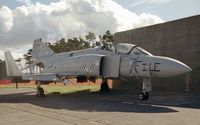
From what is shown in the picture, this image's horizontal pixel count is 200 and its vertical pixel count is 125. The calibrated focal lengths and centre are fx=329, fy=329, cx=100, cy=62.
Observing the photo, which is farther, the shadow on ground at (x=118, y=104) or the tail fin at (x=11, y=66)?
the tail fin at (x=11, y=66)

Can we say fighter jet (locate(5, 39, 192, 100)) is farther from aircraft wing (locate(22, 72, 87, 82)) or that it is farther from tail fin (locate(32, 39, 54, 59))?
tail fin (locate(32, 39, 54, 59))

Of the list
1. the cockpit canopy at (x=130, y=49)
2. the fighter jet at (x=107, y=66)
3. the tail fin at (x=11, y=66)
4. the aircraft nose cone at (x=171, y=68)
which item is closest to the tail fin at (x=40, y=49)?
the fighter jet at (x=107, y=66)

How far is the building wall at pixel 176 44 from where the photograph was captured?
18.9m

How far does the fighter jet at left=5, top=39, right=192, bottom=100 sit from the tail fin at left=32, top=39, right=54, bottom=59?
0.74ft

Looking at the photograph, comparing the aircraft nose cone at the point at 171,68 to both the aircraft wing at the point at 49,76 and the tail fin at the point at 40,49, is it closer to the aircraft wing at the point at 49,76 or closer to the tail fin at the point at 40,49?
the aircraft wing at the point at 49,76

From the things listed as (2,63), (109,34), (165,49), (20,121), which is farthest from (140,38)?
(109,34)

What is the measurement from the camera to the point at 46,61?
818 inches

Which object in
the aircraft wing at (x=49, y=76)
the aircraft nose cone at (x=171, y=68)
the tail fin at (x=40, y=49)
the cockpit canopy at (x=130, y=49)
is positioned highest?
the tail fin at (x=40, y=49)

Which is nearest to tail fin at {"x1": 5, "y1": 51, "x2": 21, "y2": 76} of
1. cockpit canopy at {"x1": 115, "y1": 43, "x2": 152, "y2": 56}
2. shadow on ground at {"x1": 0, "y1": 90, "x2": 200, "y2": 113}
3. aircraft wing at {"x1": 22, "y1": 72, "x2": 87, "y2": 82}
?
aircraft wing at {"x1": 22, "y1": 72, "x2": 87, "y2": 82}

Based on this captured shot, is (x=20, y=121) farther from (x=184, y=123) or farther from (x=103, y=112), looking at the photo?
(x=184, y=123)

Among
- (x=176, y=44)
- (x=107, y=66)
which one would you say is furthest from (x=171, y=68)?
(x=176, y=44)

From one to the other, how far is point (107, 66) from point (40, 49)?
22.7 feet

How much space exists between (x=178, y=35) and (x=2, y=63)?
1448cm

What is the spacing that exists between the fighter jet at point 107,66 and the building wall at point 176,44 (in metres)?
3.95
